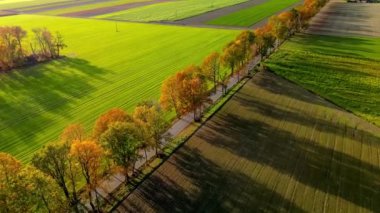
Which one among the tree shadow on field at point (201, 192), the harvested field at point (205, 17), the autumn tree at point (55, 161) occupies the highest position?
the harvested field at point (205, 17)

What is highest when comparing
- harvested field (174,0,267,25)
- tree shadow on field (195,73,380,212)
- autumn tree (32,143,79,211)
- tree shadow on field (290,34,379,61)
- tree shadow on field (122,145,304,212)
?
harvested field (174,0,267,25)

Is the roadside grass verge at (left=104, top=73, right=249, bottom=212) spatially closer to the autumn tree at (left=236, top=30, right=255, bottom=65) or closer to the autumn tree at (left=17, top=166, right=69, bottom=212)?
the autumn tree at (left=17, top=166, right=69, bottom=212)

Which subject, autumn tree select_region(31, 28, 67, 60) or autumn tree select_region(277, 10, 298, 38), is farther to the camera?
autumn tree select_region(277, 10, 298, 38)

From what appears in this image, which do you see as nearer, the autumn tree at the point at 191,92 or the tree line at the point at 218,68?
the autumn tree at the point at 191,92

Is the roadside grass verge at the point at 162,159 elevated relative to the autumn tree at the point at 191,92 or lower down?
lower down

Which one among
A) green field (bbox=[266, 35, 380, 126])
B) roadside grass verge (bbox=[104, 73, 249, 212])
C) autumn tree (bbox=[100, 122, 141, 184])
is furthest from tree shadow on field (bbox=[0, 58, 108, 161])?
green field (bbox=[266, 35, 380, 126])

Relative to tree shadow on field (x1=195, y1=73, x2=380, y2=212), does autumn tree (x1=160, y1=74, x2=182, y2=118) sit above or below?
above

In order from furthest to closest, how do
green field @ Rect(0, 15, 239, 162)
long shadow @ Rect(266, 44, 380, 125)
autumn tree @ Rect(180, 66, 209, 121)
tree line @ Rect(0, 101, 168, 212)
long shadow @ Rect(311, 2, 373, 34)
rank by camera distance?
1. long shadow @ Rect(311, 2, 373, 34)
2. long shadow @ Rect(266, 44, 380, 125)
3. green field @ Rect(0, 15, 239, 162)
4. autumn tree @ Rect(180, 66, 209, 121)
5. tree line @ Rect(0, 101, 168, 212)

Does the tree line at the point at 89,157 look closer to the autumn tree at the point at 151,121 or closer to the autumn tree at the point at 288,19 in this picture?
the autumn tree at the point at 151,121

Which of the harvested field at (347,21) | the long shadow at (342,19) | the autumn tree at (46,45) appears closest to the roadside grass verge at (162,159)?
the autumn tree at (46,45)

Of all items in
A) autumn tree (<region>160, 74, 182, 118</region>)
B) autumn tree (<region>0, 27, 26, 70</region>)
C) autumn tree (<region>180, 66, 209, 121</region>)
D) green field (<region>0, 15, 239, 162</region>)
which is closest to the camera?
autumn tree (<region>180, 66, 209, 121</region>)
